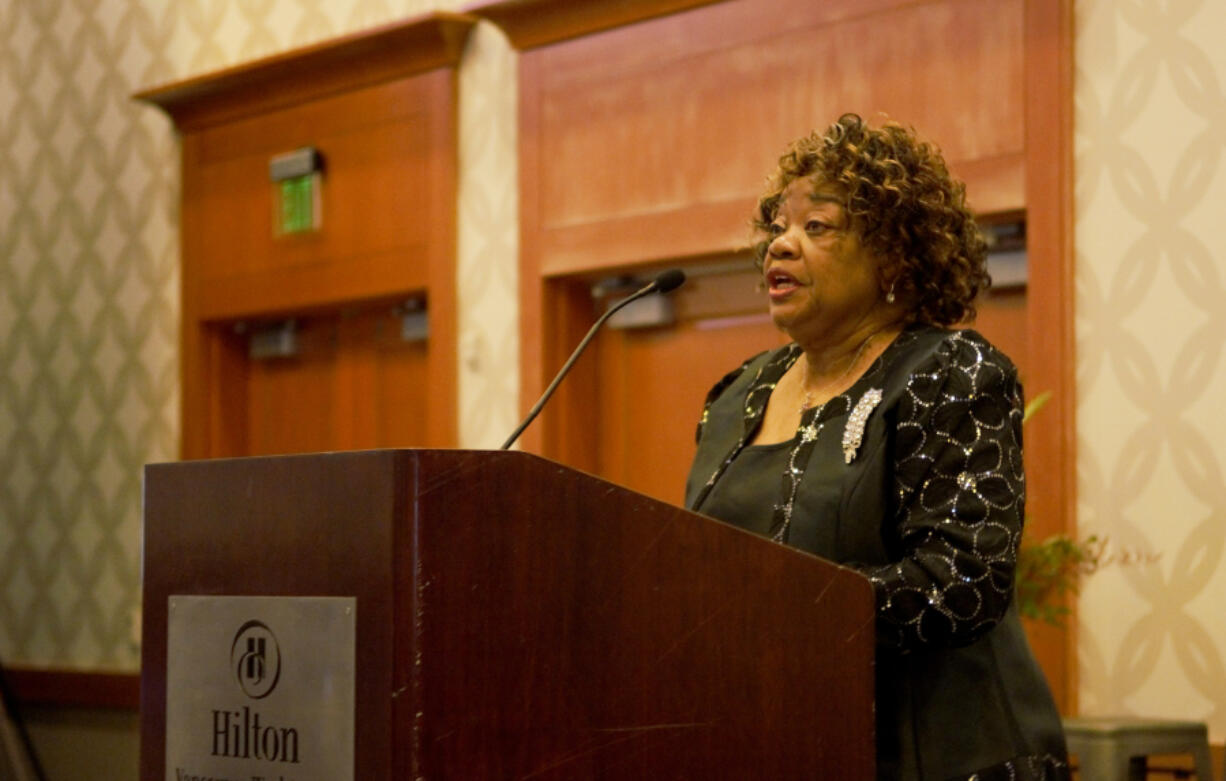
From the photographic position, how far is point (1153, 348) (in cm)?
379

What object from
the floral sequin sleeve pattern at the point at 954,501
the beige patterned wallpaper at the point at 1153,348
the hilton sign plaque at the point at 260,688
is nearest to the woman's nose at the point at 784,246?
Result: the floral sequin sleeve pattern at the point at 954,501

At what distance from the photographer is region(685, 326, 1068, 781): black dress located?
1.73 metres

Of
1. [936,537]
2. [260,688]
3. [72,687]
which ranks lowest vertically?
[72,687]

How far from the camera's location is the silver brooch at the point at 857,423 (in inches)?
73.7

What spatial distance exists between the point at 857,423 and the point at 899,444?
0.07 m

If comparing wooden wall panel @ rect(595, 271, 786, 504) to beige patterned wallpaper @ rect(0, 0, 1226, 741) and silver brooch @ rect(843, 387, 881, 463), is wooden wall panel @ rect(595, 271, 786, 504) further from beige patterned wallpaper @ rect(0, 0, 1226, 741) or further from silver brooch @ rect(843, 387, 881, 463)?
silver brooch @ rect(843, 387, 881, 463)

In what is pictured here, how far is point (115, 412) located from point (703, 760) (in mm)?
5430

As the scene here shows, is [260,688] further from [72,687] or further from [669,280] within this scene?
[72,687]

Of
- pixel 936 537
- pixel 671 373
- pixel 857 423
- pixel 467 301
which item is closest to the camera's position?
pixel 936 537

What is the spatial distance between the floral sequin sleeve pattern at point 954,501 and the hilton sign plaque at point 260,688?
22.4 inches

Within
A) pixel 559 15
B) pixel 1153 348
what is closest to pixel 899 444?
pixel 1153 348

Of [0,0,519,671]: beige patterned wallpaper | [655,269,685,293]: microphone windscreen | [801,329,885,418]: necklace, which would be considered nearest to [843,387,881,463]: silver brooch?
[801,329,885,418]: necklace

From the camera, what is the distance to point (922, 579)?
172 cm

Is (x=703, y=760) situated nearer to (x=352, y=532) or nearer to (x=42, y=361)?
(x=352, y=532)
